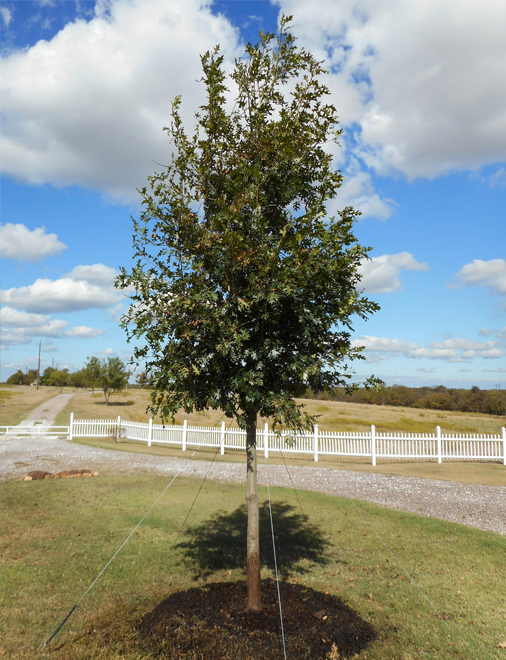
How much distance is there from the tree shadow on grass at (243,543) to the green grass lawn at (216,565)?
0.03 meters

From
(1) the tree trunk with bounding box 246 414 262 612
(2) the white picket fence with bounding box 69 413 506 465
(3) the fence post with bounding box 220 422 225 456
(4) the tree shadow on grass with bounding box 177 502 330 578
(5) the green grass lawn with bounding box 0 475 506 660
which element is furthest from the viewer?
(3) the fence post with bounding box 220 422 225 456

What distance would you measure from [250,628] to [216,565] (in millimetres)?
2667

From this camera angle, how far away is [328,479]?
601 inches

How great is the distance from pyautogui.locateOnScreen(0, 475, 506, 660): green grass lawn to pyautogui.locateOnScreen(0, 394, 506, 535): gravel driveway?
1.34 meters

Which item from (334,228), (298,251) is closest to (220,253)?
(298,251)

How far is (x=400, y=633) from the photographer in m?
5.14

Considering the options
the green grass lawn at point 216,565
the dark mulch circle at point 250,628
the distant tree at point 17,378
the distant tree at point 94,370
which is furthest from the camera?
the distant tree at point 17,378

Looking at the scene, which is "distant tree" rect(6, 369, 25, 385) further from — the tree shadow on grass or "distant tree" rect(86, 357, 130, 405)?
the tree shadow on grass

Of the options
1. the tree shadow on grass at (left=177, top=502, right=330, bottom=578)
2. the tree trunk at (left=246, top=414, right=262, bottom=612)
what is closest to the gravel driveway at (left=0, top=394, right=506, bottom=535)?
the tree shadow on grass at (left=177, top=502, right=330, bottom=578)

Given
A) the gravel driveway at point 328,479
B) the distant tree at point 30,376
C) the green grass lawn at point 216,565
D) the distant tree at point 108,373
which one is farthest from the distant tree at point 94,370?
the distant tree at point 30,376

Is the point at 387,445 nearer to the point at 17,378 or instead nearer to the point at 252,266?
the point at 252,266

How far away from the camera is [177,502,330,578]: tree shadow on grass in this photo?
7371mm

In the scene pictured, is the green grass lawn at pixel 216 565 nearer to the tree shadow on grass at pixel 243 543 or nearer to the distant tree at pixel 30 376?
the tree shadow on grass at pixel 243 543

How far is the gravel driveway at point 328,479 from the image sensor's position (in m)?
11.5
